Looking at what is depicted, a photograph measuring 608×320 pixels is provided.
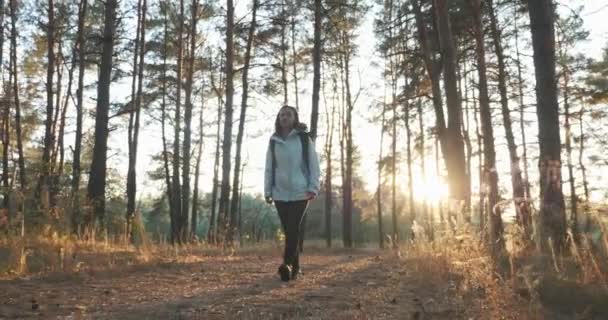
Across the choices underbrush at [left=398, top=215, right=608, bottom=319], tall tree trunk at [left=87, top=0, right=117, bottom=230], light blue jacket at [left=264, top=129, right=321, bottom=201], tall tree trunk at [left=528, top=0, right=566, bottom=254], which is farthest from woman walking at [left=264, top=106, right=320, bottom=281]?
tall tree trunk at [left=87, top=0, right=117, bottom=230]

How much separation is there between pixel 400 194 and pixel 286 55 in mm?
12335

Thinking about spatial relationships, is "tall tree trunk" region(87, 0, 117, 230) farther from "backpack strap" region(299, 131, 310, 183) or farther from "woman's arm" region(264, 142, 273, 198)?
"backpack strap" region(299, 131, 310, 183)

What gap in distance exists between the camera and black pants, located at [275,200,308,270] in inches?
217

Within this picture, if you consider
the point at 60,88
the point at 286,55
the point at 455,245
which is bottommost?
the point at 455,245

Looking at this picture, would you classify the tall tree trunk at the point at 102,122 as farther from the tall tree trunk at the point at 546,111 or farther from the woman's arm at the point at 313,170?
the tall tree trunk at the point at 546,111

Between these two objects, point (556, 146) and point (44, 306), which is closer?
point (44, 306)

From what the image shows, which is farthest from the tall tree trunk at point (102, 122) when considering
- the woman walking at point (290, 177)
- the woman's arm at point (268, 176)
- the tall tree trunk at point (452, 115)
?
the tall tree trunk at point (452, 115)

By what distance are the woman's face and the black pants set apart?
2.77 feet

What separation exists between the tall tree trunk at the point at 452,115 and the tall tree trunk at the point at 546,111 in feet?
10.9

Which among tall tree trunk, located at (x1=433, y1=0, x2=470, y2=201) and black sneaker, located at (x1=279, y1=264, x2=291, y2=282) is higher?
tall tree trunk, located at (x1=433, y1=0, x2=470, y2=201)

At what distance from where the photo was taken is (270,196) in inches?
223

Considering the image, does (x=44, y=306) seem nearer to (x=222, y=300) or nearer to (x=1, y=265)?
(x=222, y=300)

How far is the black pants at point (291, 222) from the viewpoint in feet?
18.1

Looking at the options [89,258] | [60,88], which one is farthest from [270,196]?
[60,88]
